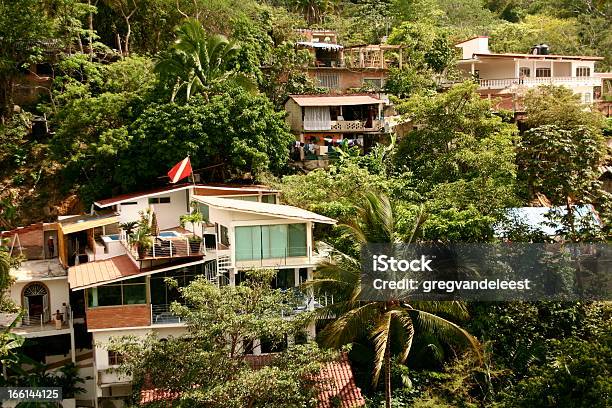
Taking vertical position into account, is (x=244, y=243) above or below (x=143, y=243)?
below

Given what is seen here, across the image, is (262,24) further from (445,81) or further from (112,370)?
(112,370)

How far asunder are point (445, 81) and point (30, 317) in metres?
21.4

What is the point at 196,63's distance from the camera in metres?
31.2

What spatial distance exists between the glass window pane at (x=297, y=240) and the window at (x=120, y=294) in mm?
3962

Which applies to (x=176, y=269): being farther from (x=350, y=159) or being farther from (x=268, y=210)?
(x=350, y=159)

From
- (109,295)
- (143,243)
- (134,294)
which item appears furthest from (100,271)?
(143,243)

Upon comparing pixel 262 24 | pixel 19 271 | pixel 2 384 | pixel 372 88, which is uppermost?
pixel 262 24

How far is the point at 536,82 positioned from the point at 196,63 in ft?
54.6

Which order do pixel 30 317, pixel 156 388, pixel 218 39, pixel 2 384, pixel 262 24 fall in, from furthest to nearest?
1. pixel 262 24
2. pixel 218 39
3. pixel 30 317
4. pixel 2 384
5. pixel 156 388

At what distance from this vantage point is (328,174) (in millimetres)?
29453

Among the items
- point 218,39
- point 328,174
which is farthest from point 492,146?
point 218,39

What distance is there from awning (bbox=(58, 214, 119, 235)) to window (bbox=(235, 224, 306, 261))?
18.6 ft

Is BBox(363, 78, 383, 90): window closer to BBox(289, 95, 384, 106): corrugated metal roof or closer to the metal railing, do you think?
BBox(289, 95, 384, 106): corrugated metal roof

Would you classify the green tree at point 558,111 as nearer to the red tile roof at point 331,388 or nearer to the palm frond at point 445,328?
the palm frond at point 445,328
